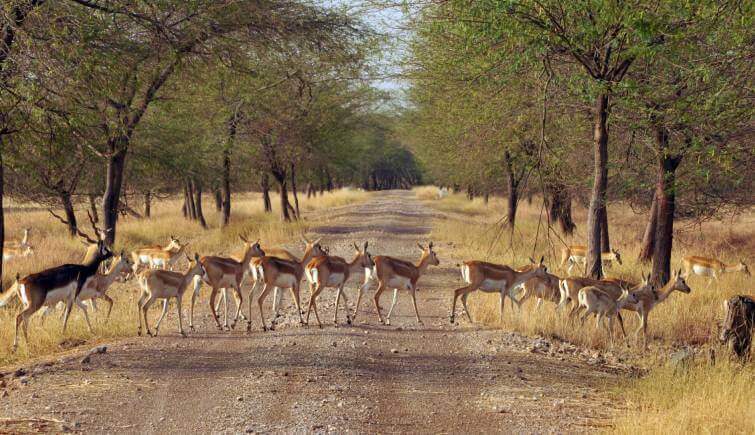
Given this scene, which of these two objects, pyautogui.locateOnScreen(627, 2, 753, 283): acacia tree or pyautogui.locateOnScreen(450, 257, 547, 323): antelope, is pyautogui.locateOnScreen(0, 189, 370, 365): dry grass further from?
pyautogui.locateOnScreen(627, 2, 753, 283): acacia tree

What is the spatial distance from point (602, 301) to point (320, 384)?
5.69 meters

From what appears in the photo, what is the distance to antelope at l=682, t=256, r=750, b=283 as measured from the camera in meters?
17.8

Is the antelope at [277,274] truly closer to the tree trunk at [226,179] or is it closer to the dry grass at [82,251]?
the dry grass at [82,251]

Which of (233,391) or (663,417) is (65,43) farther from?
(663,417)

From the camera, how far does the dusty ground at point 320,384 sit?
707 cm

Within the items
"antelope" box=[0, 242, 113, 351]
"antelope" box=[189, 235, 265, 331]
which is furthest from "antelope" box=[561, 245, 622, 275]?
"antelope" box=[0, 242, 113, 351]

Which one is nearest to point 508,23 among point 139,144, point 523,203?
point 139,144

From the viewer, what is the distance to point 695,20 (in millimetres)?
10430

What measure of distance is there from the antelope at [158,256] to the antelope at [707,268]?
40.2 feet

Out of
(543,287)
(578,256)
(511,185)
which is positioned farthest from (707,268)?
(511,185)

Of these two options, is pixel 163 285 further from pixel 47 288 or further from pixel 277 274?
pixel 277 274

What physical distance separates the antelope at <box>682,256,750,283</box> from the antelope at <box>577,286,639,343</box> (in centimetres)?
656

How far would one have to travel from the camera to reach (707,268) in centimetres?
1791

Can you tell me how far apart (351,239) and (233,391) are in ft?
60.5
